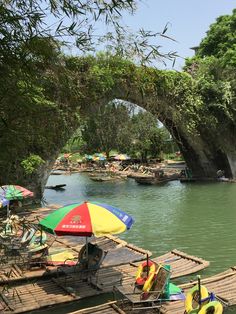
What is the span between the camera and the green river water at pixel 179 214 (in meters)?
11.0

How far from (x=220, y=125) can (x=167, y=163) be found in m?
18.3

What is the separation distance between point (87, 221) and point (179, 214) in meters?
9.62

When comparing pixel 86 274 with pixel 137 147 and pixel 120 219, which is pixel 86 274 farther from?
pixel 137 147

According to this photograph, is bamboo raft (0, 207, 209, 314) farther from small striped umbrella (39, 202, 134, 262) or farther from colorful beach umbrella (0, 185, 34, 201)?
colorful beach umbrella (0, 185, 34, 201)

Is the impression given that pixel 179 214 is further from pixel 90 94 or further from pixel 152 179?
pixel 152 179

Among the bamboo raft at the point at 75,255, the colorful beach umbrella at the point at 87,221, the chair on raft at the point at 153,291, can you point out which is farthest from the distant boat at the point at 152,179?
the chair on raft at the point at 153,291

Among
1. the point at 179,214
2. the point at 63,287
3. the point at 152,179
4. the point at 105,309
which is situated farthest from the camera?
the point at 152,179

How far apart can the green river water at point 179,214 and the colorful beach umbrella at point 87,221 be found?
48.3 inches

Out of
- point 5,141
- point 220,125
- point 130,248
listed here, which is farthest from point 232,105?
point 5,141

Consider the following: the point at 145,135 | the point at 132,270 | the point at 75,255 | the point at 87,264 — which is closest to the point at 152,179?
the point at 145,135

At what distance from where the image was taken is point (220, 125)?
81.6 feet

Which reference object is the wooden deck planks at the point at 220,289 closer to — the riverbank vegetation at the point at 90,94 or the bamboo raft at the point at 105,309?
the bamboo raft at the point at 105,309

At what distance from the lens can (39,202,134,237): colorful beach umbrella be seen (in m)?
6.78

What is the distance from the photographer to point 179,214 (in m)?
16.1
